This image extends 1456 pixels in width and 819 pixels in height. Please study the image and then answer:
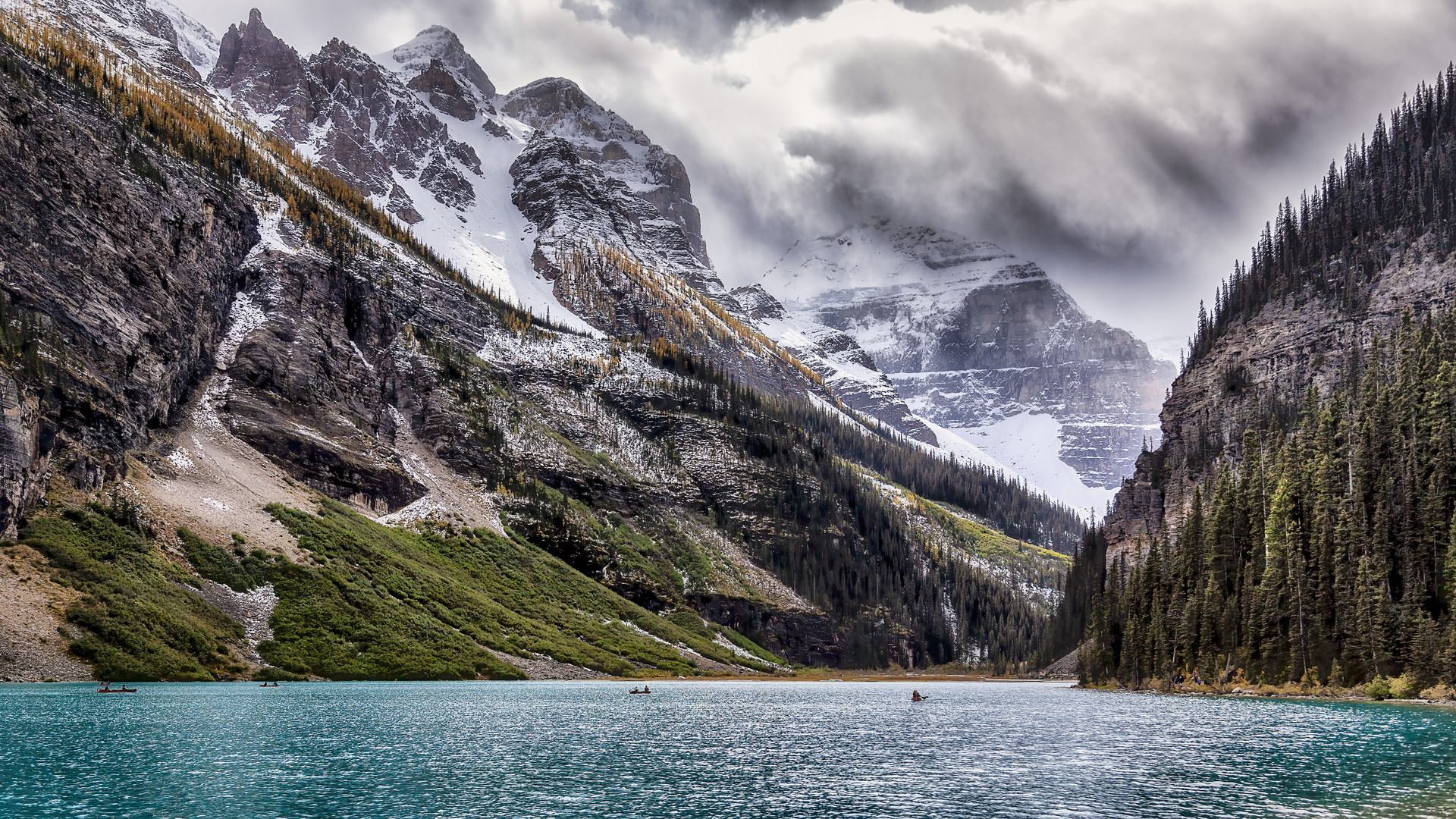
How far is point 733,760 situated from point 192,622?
69.1m

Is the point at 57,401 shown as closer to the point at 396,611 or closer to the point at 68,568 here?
the point at 68,568

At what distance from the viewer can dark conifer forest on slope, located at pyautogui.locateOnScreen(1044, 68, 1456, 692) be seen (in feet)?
254

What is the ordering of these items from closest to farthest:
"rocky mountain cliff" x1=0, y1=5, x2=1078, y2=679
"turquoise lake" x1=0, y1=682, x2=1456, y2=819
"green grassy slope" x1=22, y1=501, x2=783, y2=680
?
"turquoise lake" x1=0, y1=682, x2=1456, y2=819 < "green grassy slope" x1=22, y1=501, x2=783, y2=680 < "rocky mountain cliff" x1=0, y1=5, x2=1078, y2=679

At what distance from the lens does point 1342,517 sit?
8412cm

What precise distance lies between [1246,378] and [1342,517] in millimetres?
75287

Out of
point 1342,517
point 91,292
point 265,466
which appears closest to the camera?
point 1342,517

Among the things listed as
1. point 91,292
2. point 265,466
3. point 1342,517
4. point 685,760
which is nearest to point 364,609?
point 265,466

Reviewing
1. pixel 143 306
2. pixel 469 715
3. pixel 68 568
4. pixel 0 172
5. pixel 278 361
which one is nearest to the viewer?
pixel 469 715

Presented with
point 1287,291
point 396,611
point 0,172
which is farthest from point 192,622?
point 1287,291

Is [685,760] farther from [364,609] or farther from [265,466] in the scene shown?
[265,466]

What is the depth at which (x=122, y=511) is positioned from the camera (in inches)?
3706

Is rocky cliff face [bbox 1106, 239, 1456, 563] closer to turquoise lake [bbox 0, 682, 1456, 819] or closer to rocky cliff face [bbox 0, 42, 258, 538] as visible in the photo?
turquoise lake [bbox 0, 682, 1456, 819]

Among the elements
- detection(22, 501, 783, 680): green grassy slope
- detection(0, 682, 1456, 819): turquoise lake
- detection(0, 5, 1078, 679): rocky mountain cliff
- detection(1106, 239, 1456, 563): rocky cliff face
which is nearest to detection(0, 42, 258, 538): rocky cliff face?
detection(0, 5, 1078, 679): rocky mountain cliff

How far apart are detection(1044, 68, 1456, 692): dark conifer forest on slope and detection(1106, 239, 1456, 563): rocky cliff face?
196 cm
